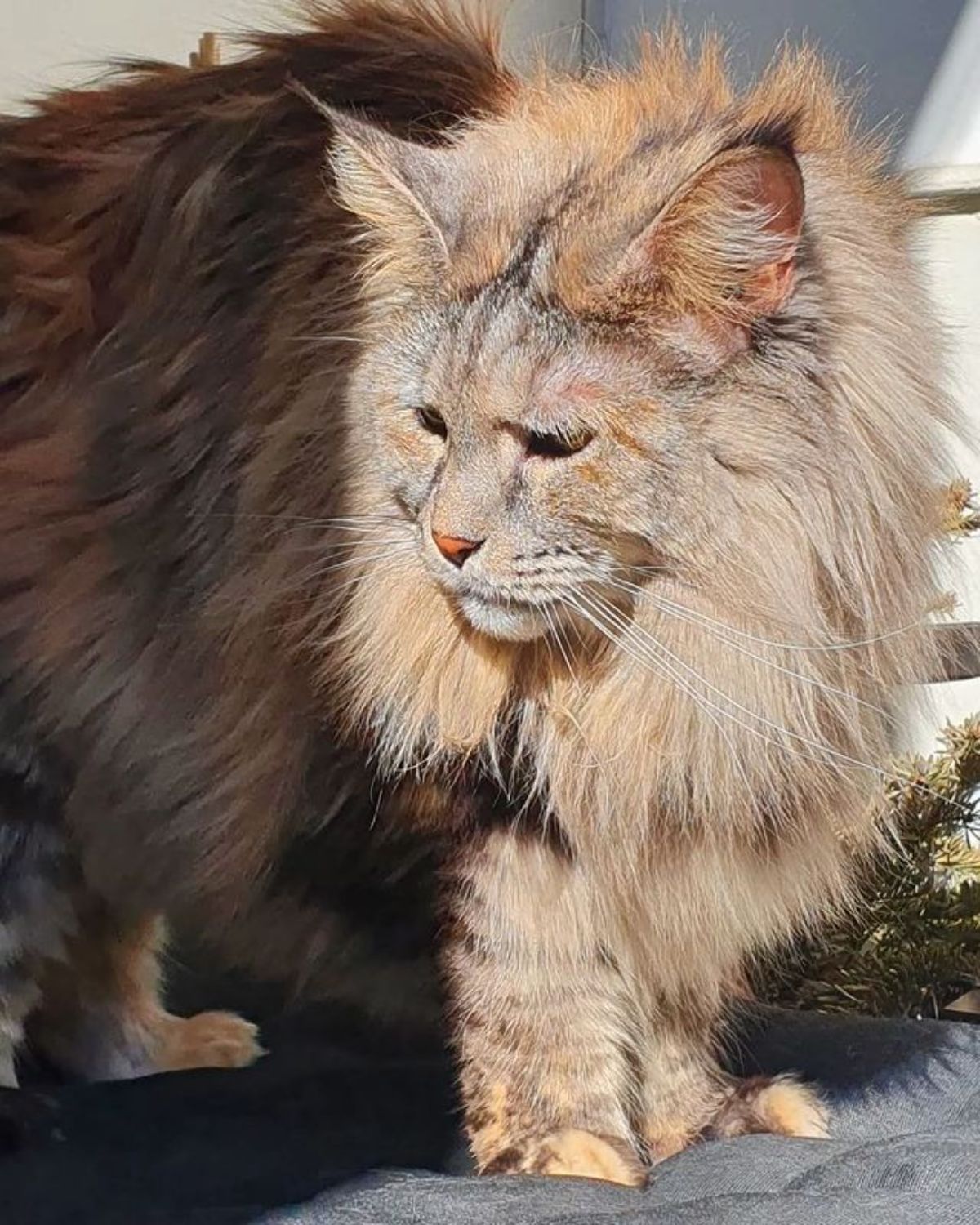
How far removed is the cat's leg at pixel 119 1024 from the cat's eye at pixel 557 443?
0.86 meters

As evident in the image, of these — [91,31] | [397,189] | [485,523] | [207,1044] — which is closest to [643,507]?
[485,523]

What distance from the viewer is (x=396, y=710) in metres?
1.29

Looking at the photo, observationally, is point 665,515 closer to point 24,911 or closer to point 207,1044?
point 24,911

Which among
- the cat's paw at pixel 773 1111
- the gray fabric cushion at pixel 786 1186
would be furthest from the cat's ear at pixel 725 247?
the cat's paw at pixel 773 1111

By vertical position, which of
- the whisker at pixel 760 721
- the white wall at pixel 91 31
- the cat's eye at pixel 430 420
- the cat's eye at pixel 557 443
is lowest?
the whisker at pixel 760 721

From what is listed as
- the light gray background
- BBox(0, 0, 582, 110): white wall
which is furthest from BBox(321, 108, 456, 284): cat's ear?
the light gray background

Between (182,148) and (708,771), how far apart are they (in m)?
0.81

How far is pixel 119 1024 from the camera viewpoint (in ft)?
5.61

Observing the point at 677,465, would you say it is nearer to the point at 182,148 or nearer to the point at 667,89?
the point at 667,89

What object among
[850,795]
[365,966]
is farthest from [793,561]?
[365,966]

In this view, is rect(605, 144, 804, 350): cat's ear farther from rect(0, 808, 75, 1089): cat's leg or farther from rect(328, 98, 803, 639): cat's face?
rect(0, 808, 75, 1089): cat's leg

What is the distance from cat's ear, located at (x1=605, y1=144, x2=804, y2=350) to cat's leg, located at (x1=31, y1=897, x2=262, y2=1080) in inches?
39.4

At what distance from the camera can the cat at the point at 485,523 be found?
→ 1.10m

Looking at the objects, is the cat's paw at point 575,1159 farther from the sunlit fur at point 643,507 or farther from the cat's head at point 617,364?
the cat's head at point 617,364
